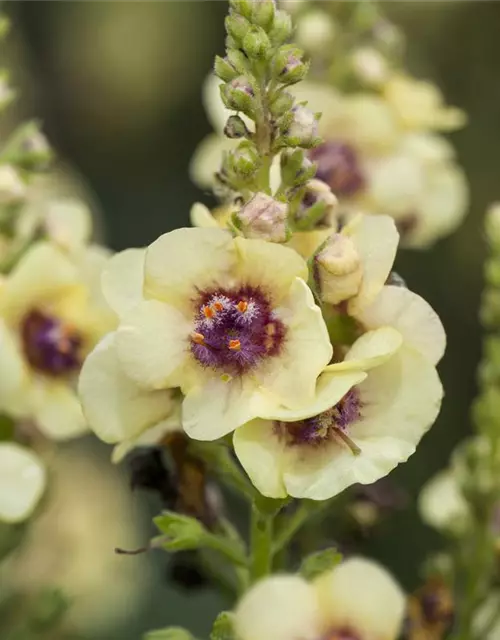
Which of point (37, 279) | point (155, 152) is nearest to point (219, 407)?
point (37, 279)

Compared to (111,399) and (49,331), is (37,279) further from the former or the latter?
(111,399)

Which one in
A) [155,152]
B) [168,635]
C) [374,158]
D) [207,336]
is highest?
[207,336]

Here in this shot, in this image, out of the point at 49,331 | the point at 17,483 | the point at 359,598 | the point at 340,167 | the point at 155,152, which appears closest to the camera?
the point at 359,598

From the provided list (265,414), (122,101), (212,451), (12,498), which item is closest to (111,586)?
(12,498)

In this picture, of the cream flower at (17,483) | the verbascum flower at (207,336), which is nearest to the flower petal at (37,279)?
the cream flower at (17,483)

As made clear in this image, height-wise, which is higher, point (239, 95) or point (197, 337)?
point (239, 95)

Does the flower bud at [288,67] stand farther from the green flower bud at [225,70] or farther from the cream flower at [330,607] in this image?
the cream flower at [330,607]

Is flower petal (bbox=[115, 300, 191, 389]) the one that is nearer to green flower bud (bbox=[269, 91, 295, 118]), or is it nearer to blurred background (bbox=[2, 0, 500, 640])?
green flower bud (bbox=[269, 91, 295, 118])
